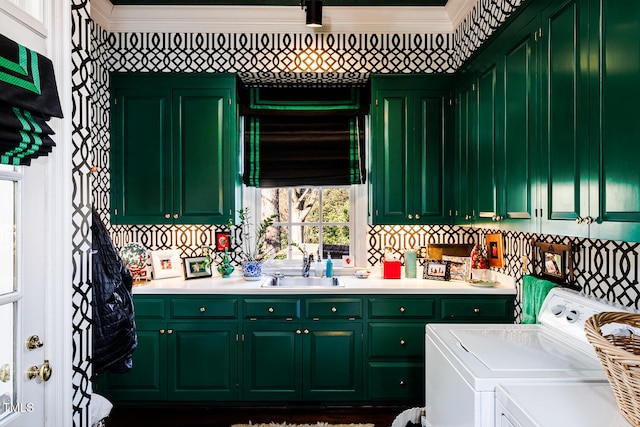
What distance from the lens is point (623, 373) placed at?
1.06m

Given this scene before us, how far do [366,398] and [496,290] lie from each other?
116cm

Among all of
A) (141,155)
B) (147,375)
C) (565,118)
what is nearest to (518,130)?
(565,118)

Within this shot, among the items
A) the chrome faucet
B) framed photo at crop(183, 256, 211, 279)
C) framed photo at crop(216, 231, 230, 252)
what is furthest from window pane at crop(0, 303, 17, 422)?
the chrome faucet

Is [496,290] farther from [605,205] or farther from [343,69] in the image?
[343,69]

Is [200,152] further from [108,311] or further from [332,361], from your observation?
[332,361]

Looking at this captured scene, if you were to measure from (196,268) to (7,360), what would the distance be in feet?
7.03

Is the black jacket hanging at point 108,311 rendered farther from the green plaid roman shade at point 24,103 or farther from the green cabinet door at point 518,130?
the green cabinet door at point 518,130

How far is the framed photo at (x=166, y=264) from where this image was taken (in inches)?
131

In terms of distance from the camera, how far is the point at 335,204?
3875 mm

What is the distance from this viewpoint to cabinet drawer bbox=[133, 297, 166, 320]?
301 centimetres

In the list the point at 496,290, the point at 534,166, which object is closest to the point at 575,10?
the point at 534,166

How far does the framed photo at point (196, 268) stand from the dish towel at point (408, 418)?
5.65 ft

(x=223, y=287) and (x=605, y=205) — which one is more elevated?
(x=605, y=205)

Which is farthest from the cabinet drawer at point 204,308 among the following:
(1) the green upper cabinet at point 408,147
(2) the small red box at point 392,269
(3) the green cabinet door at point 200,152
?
(1) the green upper cabinet at point 408,147
